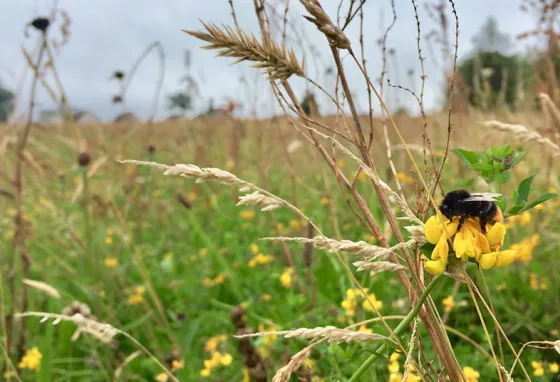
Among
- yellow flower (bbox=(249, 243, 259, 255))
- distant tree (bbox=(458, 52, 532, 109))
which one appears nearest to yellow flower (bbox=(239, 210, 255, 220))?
yellow flower (bbox=(249, 243, 259, 255))

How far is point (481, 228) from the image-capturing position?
1.93 ft

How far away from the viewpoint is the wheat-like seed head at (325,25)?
58 centimetres

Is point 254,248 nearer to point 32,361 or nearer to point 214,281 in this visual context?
point 214,281

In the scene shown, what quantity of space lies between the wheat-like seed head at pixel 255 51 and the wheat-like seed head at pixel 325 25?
8 cm

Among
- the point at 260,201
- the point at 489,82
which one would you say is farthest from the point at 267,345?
the point at 489,82

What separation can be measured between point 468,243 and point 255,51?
383 millimetres

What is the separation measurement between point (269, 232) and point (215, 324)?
926 millimetres

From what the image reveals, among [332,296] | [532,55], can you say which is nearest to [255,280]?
[332,296]

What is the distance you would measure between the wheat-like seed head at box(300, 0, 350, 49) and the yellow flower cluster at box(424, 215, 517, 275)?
27cm

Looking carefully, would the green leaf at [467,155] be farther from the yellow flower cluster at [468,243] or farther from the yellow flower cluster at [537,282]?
the yellow flower cluster at [537,282]

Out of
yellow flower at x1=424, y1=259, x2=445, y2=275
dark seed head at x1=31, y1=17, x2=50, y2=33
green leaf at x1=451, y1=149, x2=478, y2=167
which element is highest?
dark seed head at x1=31, y1=17, x2=50, y2=33

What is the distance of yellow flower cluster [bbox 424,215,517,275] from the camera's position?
575 millimetres

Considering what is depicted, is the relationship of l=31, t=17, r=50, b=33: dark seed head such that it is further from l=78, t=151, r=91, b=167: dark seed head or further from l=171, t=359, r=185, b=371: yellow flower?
l=171, t=359, r=185, b=371: yellow flower

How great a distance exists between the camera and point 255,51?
0.65 m
